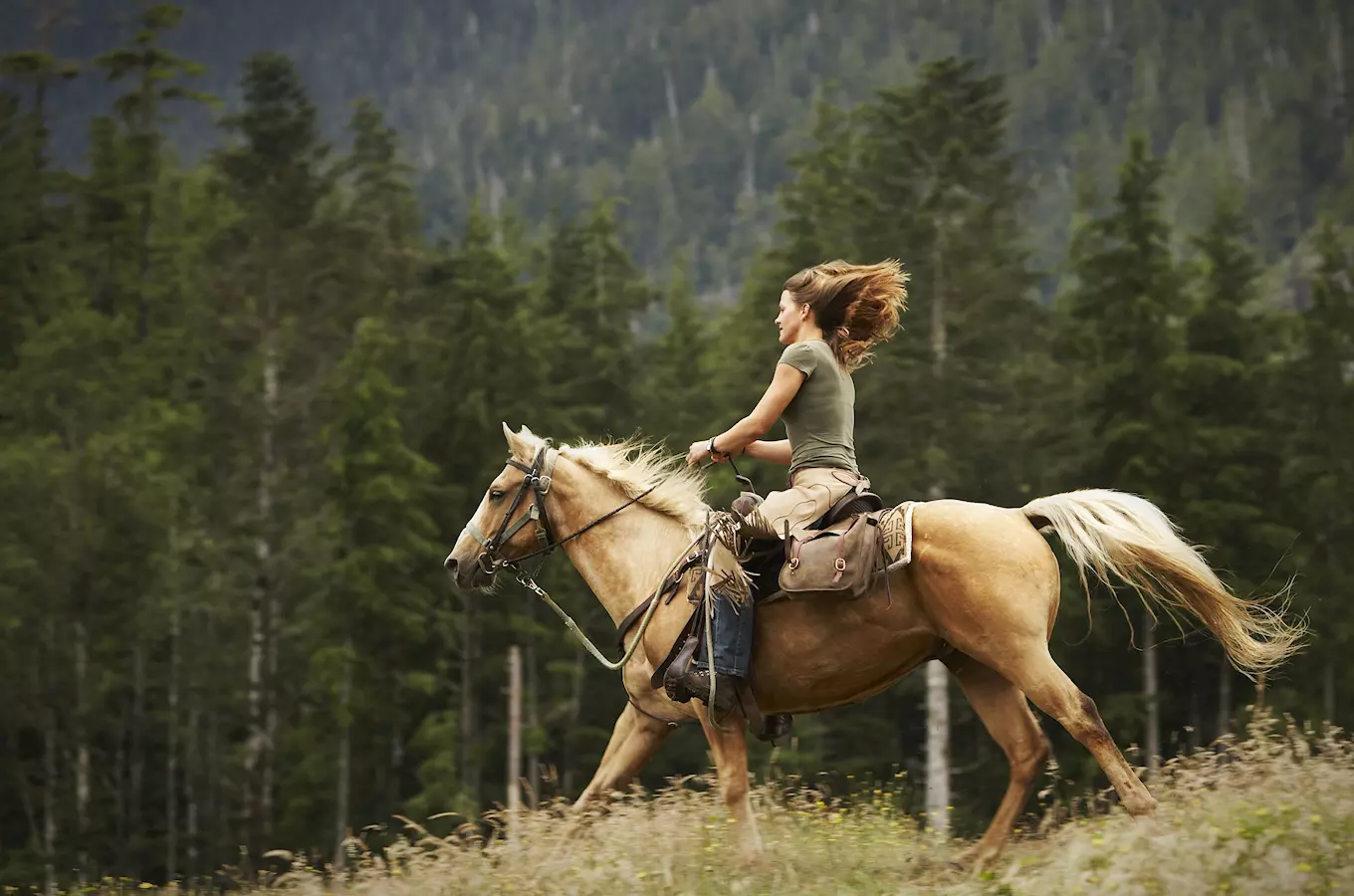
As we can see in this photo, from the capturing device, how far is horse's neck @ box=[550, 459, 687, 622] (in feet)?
28.7

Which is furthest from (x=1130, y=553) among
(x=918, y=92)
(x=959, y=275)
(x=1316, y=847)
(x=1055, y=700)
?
(x=918, y=92)

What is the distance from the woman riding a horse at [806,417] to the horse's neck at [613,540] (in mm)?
818

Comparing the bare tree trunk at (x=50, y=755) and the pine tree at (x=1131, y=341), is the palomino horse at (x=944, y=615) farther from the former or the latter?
the bare tree trunk at (x=50, y=755)

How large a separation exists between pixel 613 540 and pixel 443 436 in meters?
26.4

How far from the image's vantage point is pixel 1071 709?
23.7ft

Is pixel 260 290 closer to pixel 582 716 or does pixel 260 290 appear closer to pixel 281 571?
pixel 281 571

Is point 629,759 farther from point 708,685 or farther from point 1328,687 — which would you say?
point 1328,687

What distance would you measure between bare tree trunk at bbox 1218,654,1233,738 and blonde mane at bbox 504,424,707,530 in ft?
69.9

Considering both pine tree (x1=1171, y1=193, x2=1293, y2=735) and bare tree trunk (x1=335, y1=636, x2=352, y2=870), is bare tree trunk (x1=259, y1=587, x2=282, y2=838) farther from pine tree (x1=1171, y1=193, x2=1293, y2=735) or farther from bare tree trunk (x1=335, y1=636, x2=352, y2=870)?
pine tree (x1=1171, y1=193, x2=1293, y2=735)

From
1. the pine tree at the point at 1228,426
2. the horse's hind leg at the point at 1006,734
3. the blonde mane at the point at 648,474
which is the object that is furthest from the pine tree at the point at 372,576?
the horse's hind leg at the point at 1006,734

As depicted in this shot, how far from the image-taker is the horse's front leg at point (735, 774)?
796 cm

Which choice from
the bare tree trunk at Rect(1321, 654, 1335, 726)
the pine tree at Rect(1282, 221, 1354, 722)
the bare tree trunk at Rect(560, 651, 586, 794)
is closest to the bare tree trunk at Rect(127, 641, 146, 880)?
the bare tree trunk at Rect(560, 651, 586, 794)

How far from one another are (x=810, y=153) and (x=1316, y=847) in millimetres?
30840

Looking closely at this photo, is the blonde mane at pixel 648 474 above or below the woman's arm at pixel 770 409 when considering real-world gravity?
below
